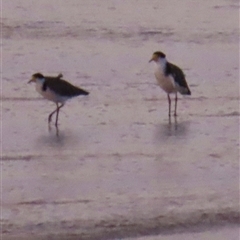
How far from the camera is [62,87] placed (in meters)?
10.6

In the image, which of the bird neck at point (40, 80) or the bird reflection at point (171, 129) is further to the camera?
the bird neck at point (40, 80)

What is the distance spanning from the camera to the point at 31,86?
11430mm

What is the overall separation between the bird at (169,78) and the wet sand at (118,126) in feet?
0.50

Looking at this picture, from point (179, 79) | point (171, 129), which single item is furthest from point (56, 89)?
point (179, 79)

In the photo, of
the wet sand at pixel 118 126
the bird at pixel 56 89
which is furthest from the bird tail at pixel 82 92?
the wet sand at pixel 118 126

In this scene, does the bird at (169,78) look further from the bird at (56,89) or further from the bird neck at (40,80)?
the bird neck at (40,80)

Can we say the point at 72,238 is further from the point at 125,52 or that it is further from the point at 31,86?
the point at 125,52

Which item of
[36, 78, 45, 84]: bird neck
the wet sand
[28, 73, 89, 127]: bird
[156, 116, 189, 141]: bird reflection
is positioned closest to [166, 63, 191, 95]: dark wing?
the wet sand

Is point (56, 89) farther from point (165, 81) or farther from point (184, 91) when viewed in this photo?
point (184, 91)

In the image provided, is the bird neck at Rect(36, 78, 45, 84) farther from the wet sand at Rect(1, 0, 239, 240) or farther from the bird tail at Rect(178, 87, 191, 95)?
the bird tail at Rect(178, 87, 191, 95)

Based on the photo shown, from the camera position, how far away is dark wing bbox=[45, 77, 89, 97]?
34.4 ft

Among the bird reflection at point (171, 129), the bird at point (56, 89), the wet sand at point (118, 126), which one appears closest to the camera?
the wet sand at point (118, 126)

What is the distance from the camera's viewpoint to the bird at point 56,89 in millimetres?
10461

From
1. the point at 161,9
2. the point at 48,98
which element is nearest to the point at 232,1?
the point at 161,9
